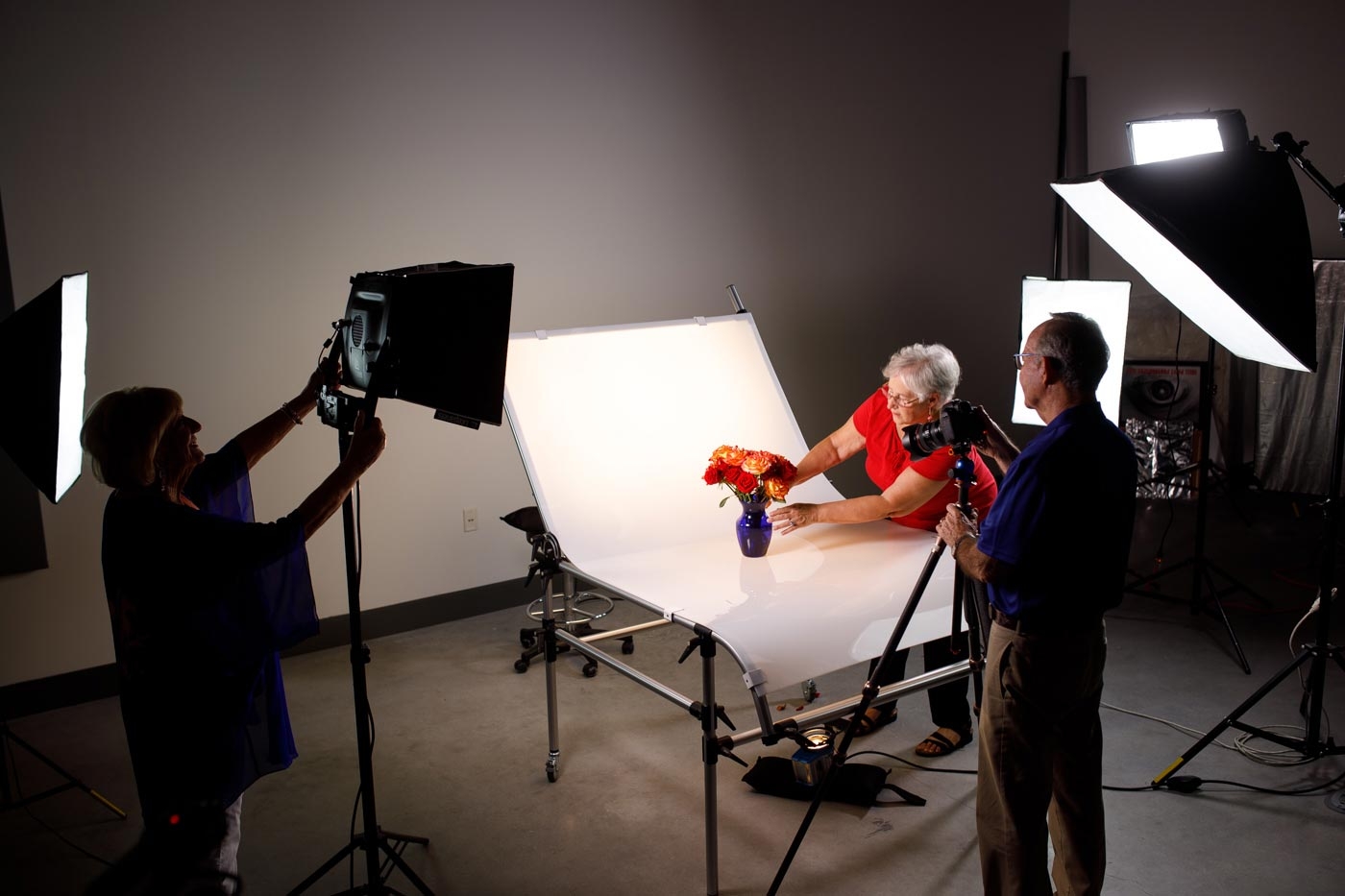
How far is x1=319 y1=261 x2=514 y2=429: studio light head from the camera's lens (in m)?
2.04

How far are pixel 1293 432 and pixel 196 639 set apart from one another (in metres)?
5.91

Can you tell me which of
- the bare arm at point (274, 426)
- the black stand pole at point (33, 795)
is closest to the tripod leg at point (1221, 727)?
the bare arm at point (274, 426)

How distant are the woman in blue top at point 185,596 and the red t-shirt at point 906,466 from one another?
64.3 inches

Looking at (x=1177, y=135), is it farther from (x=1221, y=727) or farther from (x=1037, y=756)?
(x=1037, y=756)

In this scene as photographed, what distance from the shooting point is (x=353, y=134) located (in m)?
3.96

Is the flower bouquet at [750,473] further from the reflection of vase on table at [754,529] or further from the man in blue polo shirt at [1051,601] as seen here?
the man in blue polo shirt at [1051,601]

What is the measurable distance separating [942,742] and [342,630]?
7.78ft

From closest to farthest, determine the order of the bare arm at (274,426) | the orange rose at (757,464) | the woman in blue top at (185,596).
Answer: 1. the woman in blue top at (185,596)
2. the bare arm at (274,426)
3. the orange rose at (757,464)

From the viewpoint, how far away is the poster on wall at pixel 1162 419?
5.86 metres

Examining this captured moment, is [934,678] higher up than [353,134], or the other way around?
[353,134]

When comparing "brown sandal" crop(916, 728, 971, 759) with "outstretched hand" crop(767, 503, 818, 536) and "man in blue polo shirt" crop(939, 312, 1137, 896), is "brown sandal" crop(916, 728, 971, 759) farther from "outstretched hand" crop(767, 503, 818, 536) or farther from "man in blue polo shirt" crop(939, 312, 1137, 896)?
"man in blue polo shirt" crop(939, 312, 1137, 896)

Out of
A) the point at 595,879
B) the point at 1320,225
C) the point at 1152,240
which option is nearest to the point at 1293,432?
the point at 1320,225

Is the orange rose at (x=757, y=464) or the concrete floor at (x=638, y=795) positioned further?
the orange rose at (x=757, y=464)

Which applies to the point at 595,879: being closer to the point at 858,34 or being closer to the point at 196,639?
the point at 196,639
